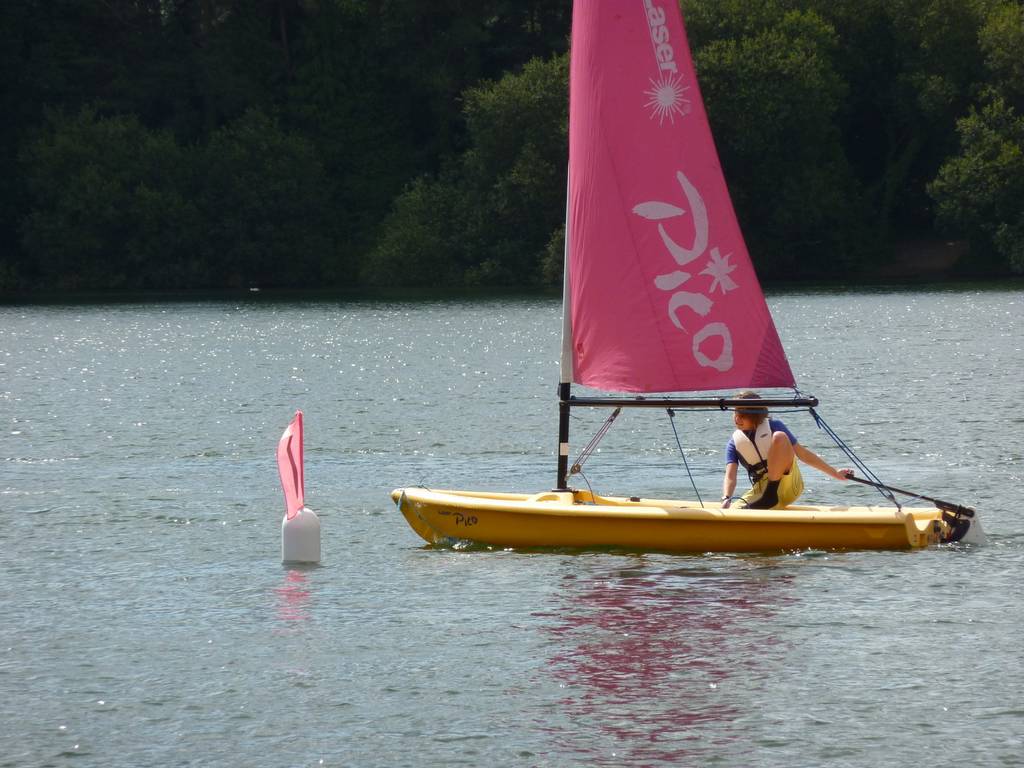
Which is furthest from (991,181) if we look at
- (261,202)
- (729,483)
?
(729,483)

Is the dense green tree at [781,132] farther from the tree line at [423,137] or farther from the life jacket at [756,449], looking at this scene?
the life jacket at [756,449]

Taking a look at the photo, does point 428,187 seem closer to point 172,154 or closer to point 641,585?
point 172,154

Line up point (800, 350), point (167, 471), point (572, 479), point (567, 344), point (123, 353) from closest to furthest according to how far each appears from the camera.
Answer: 1. point (567, 344)
2. point (572, 479)
3. point (167, 471)
4. point (800, 350)
5. point (123, 353)

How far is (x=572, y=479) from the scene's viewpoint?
1007 inches

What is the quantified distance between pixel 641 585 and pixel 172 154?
289 feet

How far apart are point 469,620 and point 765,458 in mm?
3917

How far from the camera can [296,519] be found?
Result: 18312 mm

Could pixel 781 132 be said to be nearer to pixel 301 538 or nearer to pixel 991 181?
pixel 991 181

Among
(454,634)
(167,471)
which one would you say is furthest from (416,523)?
(167,471)

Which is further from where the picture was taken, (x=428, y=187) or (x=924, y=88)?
(x=428, y=187)

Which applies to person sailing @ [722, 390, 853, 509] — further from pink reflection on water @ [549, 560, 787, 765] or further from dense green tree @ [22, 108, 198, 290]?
dense green tree @ [22, 108, 198, 290]

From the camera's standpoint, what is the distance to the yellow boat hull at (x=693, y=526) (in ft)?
57.2

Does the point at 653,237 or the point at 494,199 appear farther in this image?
the point at 494,199

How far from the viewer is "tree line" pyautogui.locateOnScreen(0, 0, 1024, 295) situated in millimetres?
89062
